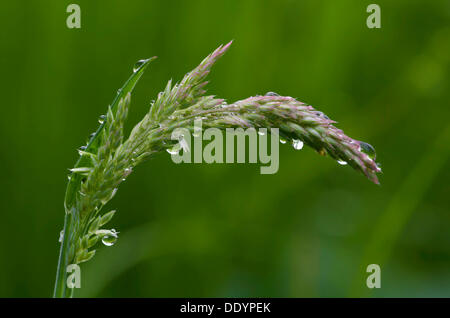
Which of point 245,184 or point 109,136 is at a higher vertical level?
point 245,184

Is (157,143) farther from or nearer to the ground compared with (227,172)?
nearer to the ground

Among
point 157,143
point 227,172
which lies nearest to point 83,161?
point 157,143

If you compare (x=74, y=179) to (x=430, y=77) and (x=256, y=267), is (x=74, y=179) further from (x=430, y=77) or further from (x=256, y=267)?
(x=430, y=77)

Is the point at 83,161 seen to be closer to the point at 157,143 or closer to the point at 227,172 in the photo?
the point at 157,143

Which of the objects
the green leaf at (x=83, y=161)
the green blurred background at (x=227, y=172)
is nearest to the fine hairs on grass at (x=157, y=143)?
the green leaf at (x=83, y=161)

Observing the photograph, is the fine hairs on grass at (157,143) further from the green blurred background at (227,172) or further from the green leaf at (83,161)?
the green blurred background at (227,172)

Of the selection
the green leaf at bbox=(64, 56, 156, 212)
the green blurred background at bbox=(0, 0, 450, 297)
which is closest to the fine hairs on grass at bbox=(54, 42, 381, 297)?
the green leaf at bbox=(64, 56, 156, 212)
